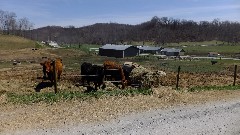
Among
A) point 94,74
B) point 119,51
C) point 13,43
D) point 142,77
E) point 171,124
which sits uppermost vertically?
point 13,43

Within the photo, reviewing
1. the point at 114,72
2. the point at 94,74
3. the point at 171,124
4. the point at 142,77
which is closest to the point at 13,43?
the point at 114,72

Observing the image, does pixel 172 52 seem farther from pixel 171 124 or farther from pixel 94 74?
pixel 171 124

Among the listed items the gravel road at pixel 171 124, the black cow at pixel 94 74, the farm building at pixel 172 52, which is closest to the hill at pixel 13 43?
the farm building at pixel 172 52

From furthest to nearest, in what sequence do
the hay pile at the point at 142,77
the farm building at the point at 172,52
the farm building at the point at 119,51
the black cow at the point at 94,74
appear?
the farm building at the point at 172,52 < the farm building at the point at 119,51 < the hay pile at the point at 142,77 < the black cow at the point at 94,74

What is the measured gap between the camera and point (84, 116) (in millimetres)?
12164

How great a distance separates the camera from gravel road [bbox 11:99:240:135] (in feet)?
34.7

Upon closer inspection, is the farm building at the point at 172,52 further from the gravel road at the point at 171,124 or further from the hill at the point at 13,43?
the gravel road at the point at 171,124

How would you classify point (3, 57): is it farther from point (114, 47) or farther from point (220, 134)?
point (220, 134)

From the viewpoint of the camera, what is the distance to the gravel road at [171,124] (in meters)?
10.6

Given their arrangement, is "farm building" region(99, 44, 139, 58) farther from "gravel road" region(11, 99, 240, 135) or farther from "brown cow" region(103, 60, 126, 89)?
"gravel road" region(11, 99, 240, 135)

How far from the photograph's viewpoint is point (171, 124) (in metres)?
11.7

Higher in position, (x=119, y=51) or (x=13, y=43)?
(x=13, y=43)

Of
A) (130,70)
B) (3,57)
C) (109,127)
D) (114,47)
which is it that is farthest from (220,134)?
(114,47)

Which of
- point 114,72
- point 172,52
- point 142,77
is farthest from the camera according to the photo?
point 172,52
